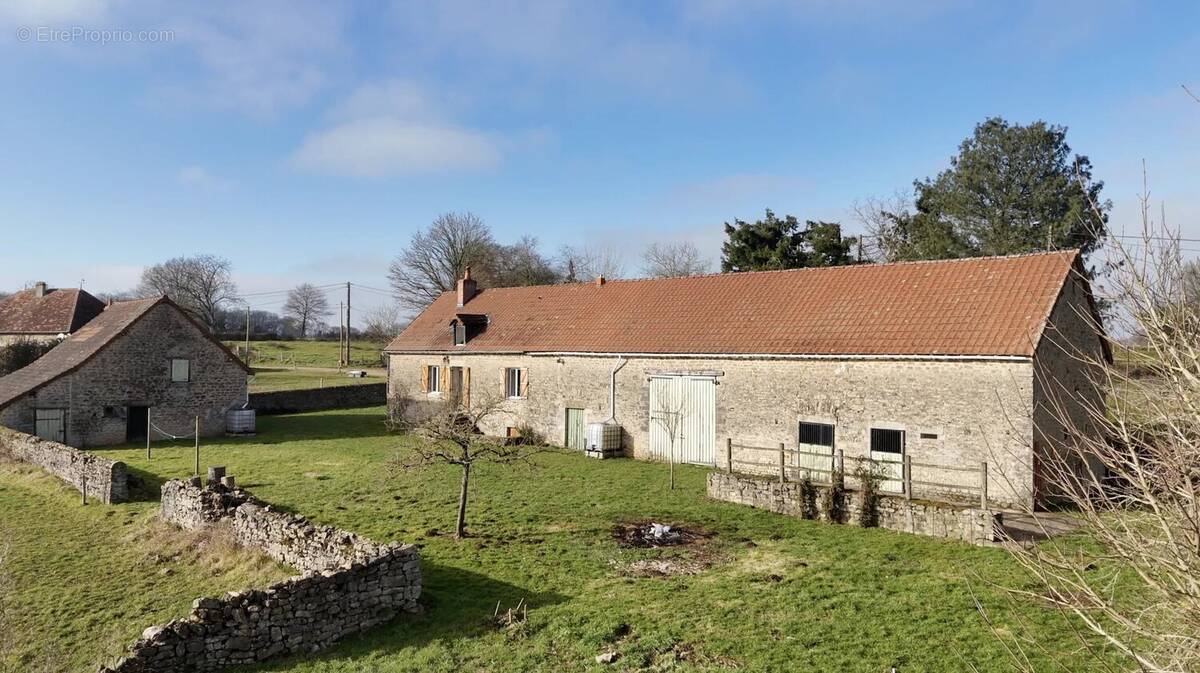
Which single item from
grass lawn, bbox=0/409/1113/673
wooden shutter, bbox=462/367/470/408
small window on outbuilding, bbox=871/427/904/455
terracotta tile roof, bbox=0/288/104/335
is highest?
terracotta tile roof, bbox=0/288/104/335

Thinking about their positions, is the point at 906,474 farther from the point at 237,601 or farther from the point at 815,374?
the point at 237,601

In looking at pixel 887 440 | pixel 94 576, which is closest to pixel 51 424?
pixel 94 576

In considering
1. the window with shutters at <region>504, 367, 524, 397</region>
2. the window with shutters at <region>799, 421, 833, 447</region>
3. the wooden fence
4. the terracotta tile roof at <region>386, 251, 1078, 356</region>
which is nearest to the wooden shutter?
the terracotta tile roof at <region>386, 251, 1078, 356</region>

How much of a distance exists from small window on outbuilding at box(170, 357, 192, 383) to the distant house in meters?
19.2

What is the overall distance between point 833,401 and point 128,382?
90.7 feet

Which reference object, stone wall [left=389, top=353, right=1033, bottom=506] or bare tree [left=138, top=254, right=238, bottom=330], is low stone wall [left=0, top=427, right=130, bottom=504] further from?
bare tree [left=138, top=254, right=238, bottom=330]

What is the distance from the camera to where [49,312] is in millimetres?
45219

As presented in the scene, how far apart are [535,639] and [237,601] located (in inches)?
163

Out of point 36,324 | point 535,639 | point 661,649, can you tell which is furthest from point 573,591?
point 36,324

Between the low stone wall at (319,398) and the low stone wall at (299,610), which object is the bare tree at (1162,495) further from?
the low stone wall at (319,398)

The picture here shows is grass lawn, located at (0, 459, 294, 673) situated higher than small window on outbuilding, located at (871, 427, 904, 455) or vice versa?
small window on outbuilding, located at (871, 427, 904, 455)

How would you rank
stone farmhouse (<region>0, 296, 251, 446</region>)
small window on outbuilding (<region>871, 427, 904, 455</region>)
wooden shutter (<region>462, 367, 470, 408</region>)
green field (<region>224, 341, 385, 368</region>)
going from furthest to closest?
green field (<region>224, 341, 385, 368</region>), wooden shutter (<region>462, 367, 470, 408</region>), stone farmhouse (<region>0, 296, 251, 446</region>), small window on outbuilding (<region>871, 427, 904, 455</region>)

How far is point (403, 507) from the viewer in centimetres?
1680

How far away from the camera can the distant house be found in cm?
4359
